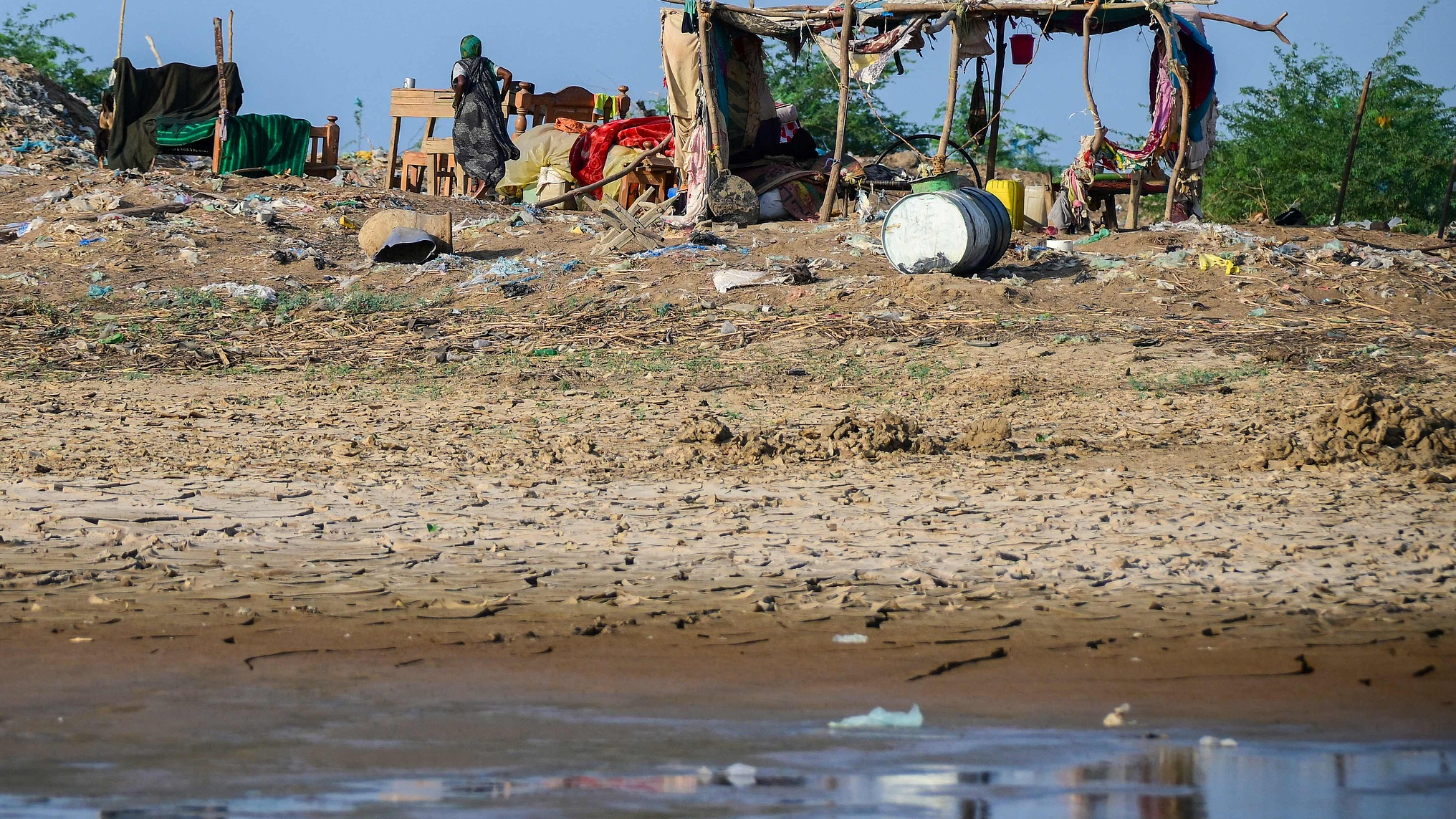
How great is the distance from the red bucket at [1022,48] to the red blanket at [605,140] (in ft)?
11.2

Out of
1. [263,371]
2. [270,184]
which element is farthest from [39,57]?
[263,371]

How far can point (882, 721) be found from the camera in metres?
3.05

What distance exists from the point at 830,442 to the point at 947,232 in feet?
12.7

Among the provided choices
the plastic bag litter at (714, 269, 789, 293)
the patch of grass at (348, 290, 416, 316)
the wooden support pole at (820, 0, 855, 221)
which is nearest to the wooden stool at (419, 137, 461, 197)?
the wooden support pole at (820, 0, 855, 221)

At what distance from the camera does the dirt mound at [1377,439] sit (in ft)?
17.6

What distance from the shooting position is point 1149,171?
40.4 ft

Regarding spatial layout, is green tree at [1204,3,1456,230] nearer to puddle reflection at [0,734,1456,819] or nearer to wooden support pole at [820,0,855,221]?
wooden support pole at [820,0,855,221]

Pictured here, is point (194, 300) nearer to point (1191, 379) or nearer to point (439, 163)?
point (439, 163)

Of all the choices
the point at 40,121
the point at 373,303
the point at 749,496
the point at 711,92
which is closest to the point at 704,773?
the point at 749,496

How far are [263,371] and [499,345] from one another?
1387 mm

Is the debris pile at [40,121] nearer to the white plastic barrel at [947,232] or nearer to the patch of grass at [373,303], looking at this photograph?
the patch of grass at [373,303]

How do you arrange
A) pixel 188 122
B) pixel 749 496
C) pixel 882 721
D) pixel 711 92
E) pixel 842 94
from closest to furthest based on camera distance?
1. pixel 882 721
2. pixel 749 496
3. pixel 842 94
4. pixel 711 92
5. pixel 188 122

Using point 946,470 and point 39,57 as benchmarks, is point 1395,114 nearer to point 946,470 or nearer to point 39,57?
point 946,470

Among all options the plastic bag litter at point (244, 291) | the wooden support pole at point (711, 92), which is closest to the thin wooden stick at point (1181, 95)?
the wooden support pole at point (711, 92)
